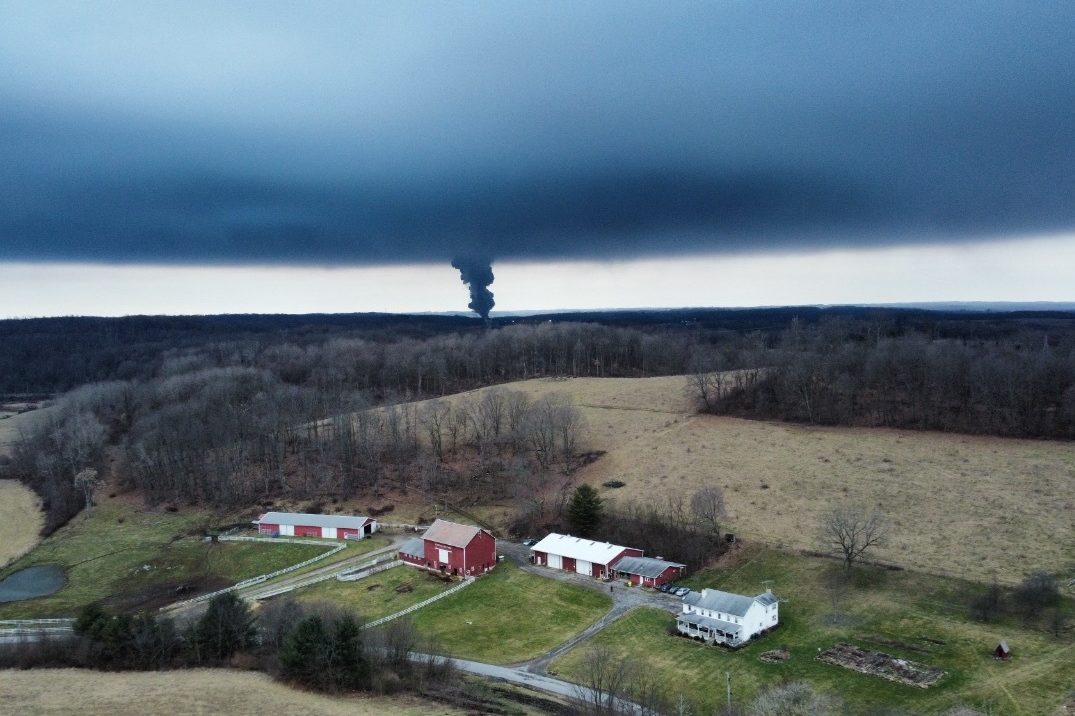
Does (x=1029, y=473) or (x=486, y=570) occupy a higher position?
(x=1029, y=473)

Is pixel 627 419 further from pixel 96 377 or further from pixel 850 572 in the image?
pixel 96 377

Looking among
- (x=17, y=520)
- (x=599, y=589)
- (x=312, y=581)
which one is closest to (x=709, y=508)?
(x=599, y=589)

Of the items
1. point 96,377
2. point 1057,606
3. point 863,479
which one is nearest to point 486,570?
point 863,479

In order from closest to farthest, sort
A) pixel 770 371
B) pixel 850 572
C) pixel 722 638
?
pixel 722 638 → pixel 850 572 → pixel 770 371

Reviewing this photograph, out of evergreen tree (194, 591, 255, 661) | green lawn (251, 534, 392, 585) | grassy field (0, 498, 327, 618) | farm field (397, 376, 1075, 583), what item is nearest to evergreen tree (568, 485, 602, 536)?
farm field (397, 376, 1075, 583)

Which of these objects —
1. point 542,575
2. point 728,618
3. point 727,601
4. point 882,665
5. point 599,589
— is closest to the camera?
point 882,665

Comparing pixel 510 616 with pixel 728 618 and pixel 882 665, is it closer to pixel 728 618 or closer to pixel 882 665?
pixel 728 618

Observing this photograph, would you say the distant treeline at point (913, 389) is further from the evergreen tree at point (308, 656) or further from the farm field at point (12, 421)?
the farm field at point (12, 421)
